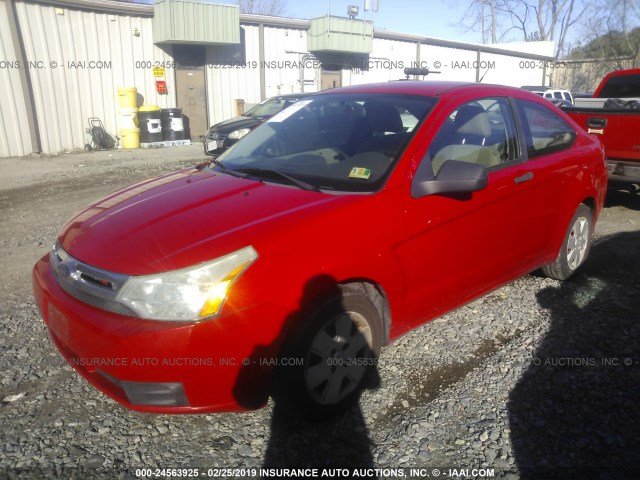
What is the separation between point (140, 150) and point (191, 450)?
1315cm

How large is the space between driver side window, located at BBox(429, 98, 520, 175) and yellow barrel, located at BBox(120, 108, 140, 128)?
12.9 m

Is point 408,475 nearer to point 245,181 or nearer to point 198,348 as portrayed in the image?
point 198,348

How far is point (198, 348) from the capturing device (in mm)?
2125

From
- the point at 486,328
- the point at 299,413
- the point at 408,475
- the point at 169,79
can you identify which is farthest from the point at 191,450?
the point at 169,79

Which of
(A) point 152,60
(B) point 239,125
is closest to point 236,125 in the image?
(B) point 239,125

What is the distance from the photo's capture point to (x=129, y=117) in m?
14.5

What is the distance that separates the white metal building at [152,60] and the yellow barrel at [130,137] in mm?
568

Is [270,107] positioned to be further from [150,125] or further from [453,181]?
[453,181]

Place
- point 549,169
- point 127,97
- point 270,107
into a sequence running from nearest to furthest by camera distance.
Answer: point 549,169, point 270,107, point 127,97

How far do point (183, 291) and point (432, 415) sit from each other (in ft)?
4.78

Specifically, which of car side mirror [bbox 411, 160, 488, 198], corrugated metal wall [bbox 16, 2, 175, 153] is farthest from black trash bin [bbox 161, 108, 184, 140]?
car side mirror [bbox 411, 160, 488, 198]

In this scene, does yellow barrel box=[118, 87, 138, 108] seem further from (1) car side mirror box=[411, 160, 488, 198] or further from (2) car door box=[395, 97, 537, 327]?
(1) car side mirror box=[411, 160, 488, 198]

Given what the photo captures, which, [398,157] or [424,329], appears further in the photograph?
[424,329]

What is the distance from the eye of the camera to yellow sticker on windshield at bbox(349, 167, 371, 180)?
2836mm
